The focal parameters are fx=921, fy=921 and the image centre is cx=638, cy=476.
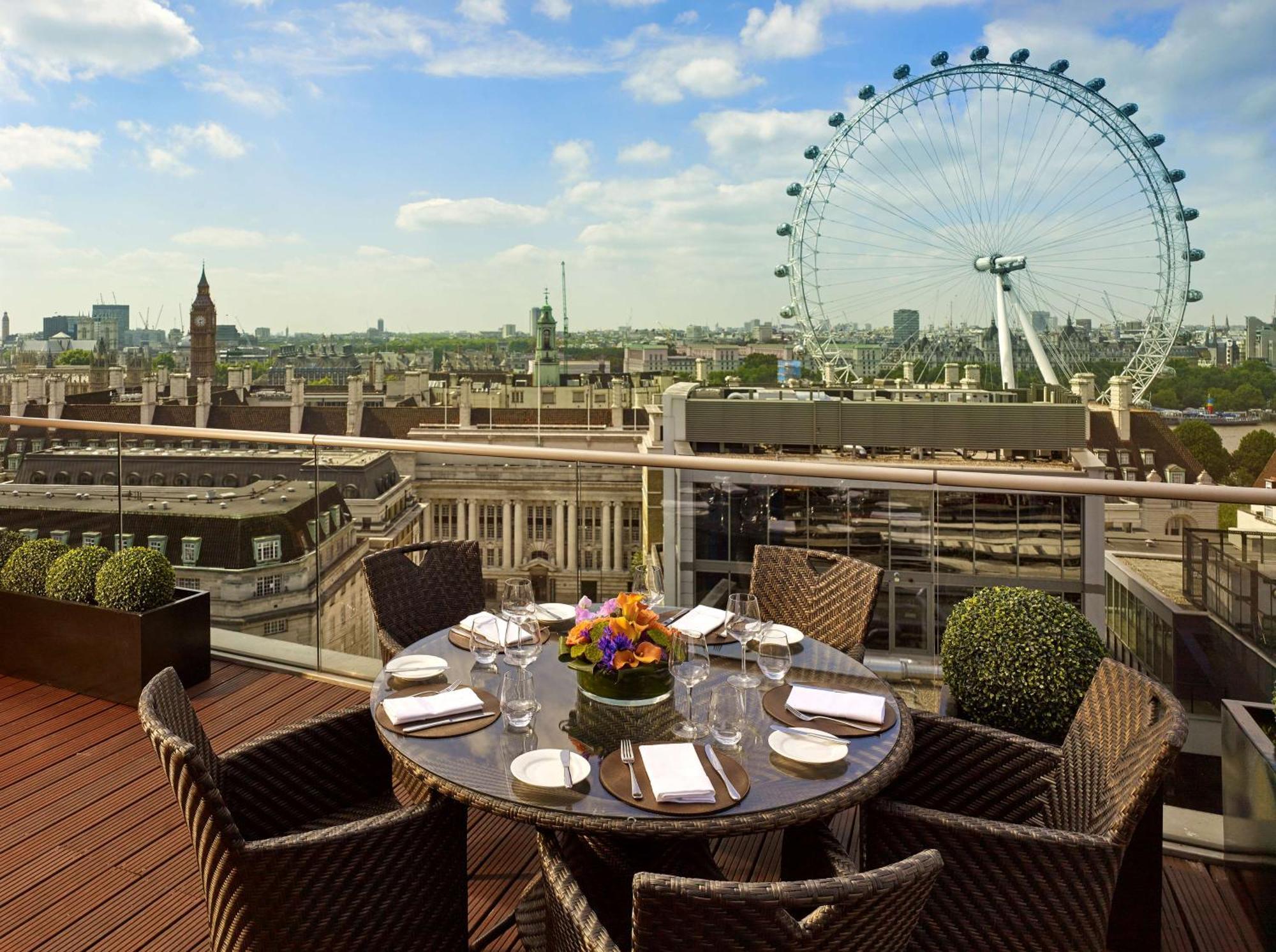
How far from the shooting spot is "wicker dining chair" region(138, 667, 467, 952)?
1.43 meters

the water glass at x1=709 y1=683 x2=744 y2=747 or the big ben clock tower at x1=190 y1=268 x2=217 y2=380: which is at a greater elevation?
the big ben clock tower at x1=190 y1=268 x2=217 y2=380

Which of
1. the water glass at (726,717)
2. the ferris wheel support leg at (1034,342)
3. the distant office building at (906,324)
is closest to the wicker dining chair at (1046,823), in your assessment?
the water glass at (726,717)

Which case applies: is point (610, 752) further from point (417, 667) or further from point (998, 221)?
point (998, 221)

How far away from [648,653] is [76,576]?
2.66 meters

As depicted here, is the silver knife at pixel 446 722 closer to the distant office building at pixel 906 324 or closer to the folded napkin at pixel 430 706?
the folded napkin at pixel 430 706

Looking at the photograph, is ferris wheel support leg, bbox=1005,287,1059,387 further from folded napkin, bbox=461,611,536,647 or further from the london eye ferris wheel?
folded napkin, bbox=461,611,536,647

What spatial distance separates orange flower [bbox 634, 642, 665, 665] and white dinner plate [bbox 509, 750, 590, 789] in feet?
0.68

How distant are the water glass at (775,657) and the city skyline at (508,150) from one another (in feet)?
87.9

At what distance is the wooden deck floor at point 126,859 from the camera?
1979mm

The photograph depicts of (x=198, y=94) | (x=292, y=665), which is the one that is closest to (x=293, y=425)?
(x=198, y=94)

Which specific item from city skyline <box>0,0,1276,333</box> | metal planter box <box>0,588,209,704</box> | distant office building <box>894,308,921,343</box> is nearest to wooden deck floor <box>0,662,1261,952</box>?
metal planter box <box>0,588,209,704</box>

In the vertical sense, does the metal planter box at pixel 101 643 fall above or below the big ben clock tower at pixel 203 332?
below

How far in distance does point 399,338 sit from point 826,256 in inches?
941

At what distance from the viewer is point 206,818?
55.8 inches
